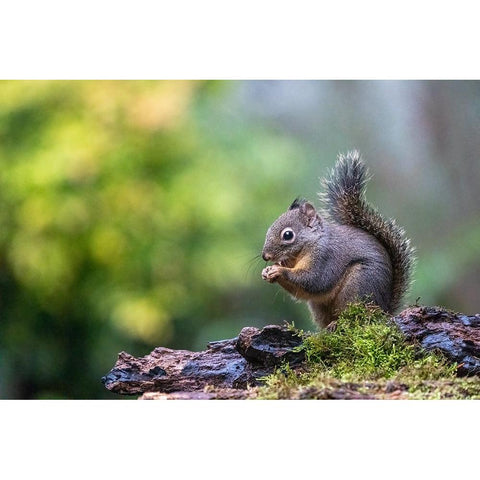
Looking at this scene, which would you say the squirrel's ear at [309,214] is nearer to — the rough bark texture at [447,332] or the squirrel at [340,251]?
the squirrel at [340,251]

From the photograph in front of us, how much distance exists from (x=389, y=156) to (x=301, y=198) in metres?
2.05

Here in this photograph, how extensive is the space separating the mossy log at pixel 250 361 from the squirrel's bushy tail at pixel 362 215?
10.6 inches

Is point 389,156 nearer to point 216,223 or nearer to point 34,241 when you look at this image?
point 216,223

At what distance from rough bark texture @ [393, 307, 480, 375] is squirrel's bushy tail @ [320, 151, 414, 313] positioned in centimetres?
27

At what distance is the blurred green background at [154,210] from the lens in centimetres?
537

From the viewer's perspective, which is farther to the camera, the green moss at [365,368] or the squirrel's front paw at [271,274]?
the squirrel's front paw at [271,274]

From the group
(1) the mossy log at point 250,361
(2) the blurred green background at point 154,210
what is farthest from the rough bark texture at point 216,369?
(2) the blurred green background at point 154,210

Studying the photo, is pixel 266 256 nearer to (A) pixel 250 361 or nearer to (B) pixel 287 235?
(B) pixel 287 235

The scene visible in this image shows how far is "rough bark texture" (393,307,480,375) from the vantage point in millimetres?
3373

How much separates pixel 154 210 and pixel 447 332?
8.45 ft

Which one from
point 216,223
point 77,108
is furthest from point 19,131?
point 216,223

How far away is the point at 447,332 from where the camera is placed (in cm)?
349

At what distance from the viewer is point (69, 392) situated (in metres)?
5.26

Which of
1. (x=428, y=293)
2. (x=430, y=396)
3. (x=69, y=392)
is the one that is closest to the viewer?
(x=430, y=396)
